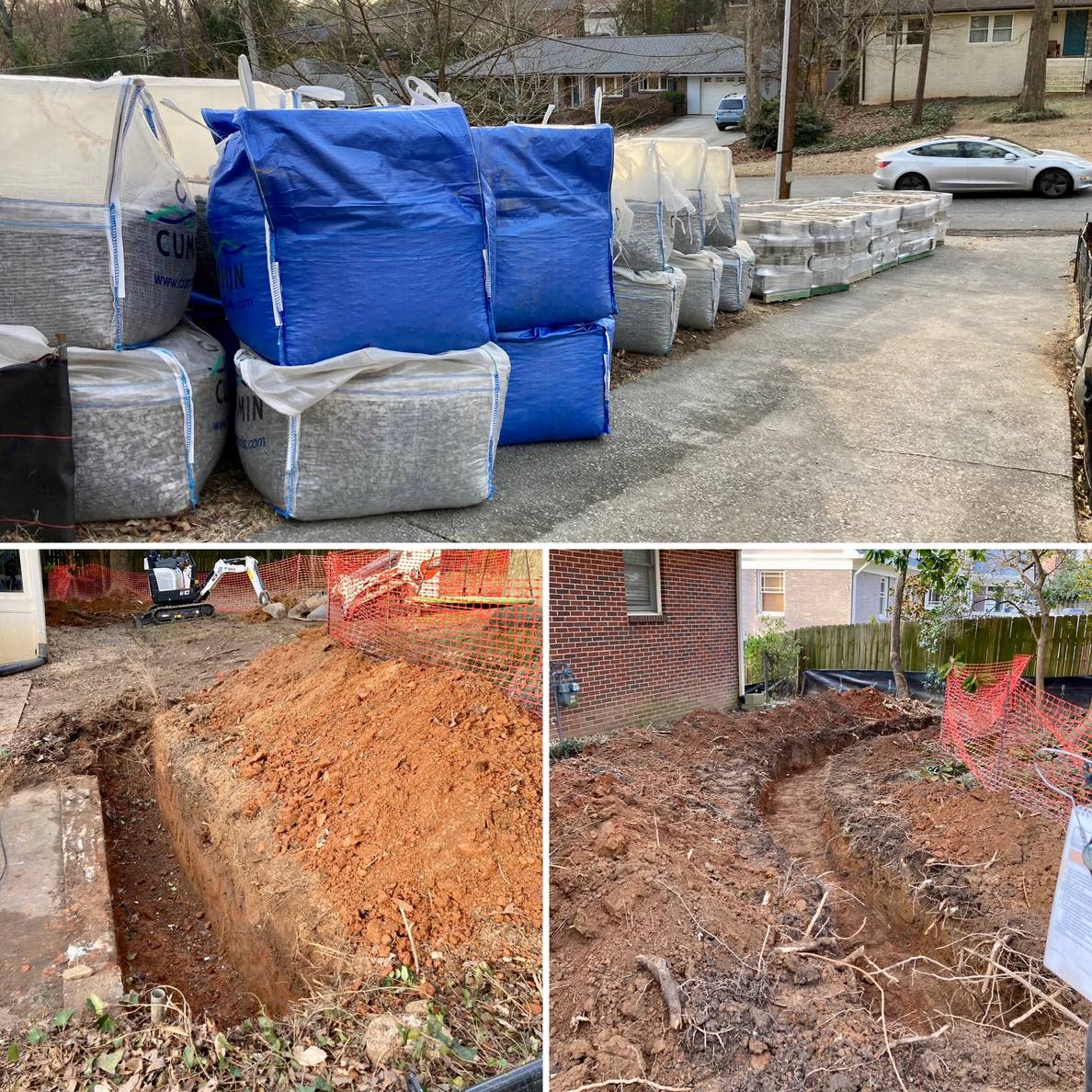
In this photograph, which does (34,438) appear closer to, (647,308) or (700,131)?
(647,308)

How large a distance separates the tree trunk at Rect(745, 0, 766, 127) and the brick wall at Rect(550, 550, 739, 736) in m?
24.0

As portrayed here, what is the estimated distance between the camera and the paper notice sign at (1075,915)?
223cm

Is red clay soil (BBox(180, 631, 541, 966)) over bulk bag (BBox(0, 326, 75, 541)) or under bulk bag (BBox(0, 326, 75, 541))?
under

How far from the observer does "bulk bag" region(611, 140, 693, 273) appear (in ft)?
23.9

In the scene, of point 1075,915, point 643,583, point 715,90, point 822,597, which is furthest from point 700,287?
point 715,90

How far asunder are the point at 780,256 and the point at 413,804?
839 centimetres

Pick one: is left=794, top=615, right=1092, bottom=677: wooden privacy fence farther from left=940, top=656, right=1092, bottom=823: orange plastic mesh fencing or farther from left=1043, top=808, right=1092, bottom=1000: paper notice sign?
left=1043, top=808, right=1092, bottom=1000: paper notice sign

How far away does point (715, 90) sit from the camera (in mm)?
39344

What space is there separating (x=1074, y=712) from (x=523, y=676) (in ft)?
14.7

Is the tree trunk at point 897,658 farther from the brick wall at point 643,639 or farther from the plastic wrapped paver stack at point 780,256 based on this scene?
the plastic wrapped paver stack at point 780,256

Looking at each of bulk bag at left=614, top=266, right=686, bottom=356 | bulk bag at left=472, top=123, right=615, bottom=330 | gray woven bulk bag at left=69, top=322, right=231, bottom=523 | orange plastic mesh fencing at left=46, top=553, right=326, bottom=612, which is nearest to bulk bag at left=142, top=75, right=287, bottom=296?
gray woven bulk bag at left=69, top=322, right=231, bottom=523

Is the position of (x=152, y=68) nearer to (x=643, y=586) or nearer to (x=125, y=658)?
(x=125, y=658)

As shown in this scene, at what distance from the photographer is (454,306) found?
432 centimetres

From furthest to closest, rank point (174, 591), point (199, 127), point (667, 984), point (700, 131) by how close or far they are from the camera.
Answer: point (700, 131) → point (174, 591) → point (199, 127) → point (667, 984)
